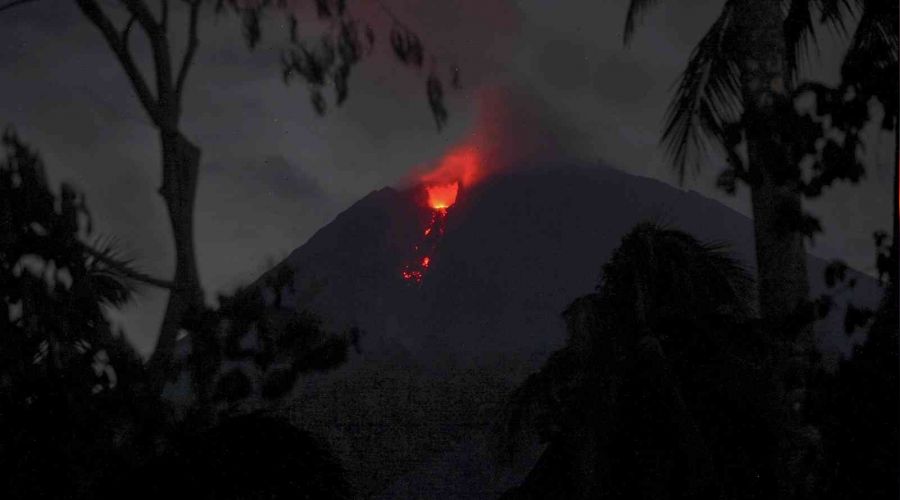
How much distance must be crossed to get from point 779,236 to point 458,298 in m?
34.3

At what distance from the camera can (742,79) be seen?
7.08m

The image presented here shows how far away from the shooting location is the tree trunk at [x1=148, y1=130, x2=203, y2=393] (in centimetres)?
804

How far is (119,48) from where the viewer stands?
8.93 meters

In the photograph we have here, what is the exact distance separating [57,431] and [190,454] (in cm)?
106

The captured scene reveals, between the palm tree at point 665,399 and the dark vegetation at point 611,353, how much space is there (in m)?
0.02

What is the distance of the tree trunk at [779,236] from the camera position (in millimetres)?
4785

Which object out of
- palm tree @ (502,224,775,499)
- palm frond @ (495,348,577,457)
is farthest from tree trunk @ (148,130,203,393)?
palm frond @ (495,348,577,457)

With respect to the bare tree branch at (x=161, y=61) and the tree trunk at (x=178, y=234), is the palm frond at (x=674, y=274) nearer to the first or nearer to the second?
the tree trunk at (x=178, y=234)

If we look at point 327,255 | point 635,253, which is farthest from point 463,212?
point 635,253

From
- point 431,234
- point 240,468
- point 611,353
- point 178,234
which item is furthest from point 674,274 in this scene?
point 431,234

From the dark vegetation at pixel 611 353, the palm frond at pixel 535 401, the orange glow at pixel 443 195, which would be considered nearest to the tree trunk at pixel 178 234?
the dark vegetation at pixel 611 353

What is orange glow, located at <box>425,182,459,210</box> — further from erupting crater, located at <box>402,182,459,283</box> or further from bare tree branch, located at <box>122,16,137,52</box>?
bare tree branch, located at <box>122,16,137,52</box>

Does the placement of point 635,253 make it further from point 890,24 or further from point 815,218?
point 815,218

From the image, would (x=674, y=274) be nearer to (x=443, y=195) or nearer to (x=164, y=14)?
(x=164, y=14)
